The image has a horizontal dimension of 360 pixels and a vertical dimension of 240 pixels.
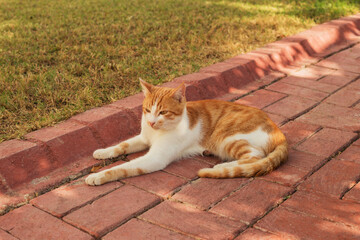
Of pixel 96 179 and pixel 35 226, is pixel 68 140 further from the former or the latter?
pixel 35 226

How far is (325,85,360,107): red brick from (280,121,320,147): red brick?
0.65 m

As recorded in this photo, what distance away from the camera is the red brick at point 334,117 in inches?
145

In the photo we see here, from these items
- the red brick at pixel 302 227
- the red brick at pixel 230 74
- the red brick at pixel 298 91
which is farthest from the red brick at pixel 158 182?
the red brick at pixel 298 91

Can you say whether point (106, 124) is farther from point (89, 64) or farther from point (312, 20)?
point (312, 20)

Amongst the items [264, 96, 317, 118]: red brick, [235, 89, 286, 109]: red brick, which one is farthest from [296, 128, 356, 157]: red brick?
[235, 89, 286, 109]: red brick

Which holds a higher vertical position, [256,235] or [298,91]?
[298,91]

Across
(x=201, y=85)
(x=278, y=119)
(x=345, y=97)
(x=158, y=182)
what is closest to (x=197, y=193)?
(x=158, y=182)

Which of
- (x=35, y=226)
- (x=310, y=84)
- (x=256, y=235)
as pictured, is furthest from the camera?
(x=310, y=84)

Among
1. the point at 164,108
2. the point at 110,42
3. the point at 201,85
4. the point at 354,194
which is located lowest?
the point at 354,194

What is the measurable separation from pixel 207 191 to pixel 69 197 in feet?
2.82

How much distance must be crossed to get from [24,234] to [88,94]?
67.1 inches

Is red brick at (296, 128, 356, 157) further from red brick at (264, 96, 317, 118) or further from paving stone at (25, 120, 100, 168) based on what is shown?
paving stone at (25, 120, 100, 168)

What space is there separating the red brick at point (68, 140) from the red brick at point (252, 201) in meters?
1.20

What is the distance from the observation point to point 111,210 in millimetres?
2584
